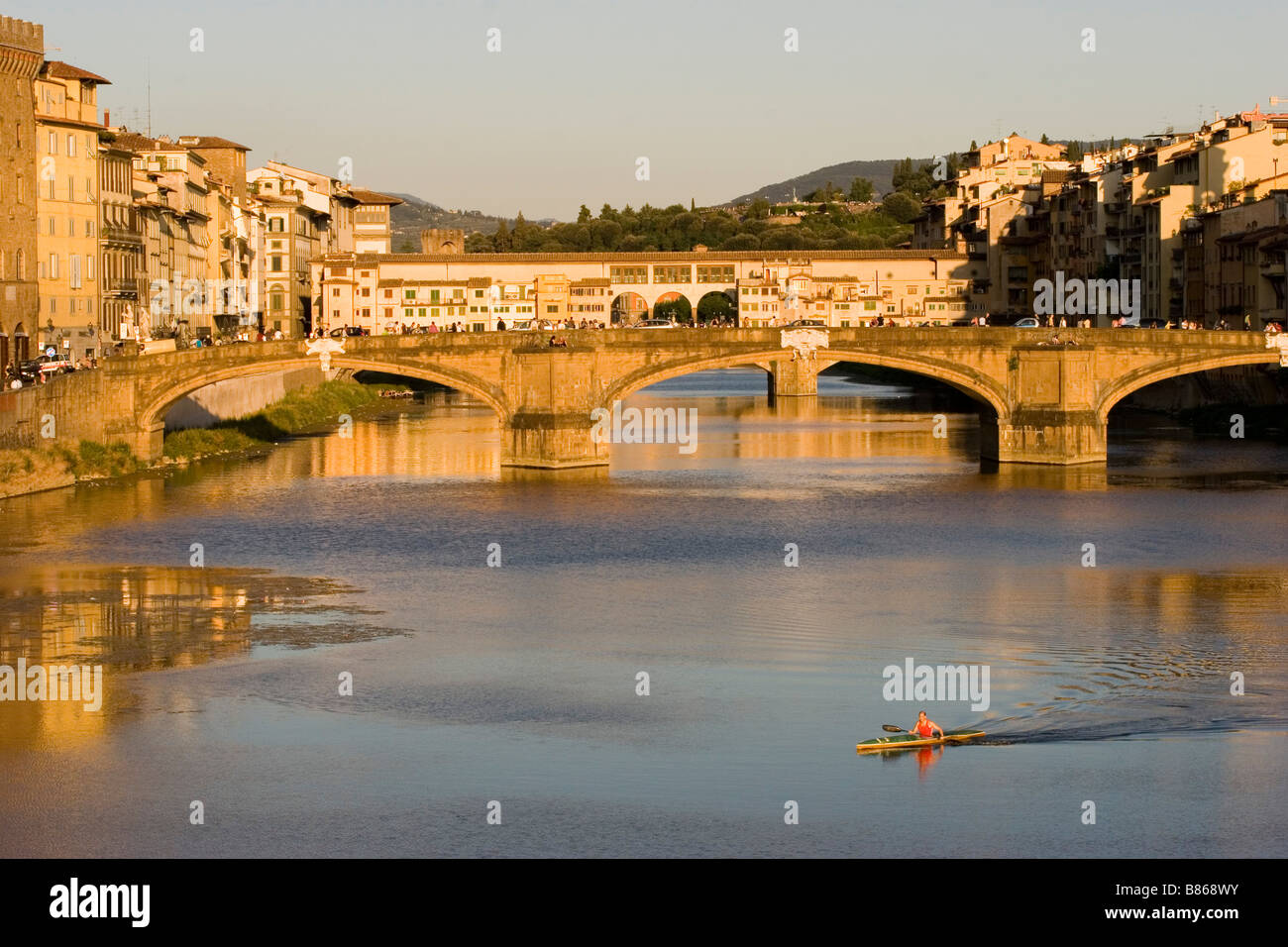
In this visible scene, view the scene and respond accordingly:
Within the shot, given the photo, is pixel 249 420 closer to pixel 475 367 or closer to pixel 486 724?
pixel 475 367

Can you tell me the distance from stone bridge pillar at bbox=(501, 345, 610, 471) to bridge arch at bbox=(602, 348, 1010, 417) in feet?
4.37

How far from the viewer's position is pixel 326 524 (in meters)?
59.4

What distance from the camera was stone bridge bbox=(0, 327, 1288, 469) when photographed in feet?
237

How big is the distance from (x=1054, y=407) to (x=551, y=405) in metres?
17.0

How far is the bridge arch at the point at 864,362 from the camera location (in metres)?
73.6

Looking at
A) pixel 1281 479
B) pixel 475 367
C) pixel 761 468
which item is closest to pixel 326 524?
pixel 475 367

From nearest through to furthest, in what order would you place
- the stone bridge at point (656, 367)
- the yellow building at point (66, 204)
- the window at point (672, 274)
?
the stone bridge at point (656, 367), the yellow building at point (66, 204), the window at point (672, 274)

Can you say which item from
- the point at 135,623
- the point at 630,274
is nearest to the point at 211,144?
the point at 630,274

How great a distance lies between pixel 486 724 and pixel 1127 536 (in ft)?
85.1

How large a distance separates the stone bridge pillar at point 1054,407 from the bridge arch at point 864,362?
2.72 ft

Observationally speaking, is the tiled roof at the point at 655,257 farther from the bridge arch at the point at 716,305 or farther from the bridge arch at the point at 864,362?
the bridge arch at the point at 864,362

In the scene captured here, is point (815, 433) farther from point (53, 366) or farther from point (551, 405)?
point (53, 366)

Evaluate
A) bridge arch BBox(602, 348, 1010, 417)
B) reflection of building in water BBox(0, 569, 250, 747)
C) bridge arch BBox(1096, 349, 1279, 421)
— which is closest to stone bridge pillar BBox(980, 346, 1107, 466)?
bridge arch BBox(1096, 349, 1279, 421)

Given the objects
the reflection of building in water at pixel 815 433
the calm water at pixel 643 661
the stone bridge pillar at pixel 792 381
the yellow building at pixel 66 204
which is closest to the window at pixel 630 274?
the reflection of building in water at pixel 815 433
